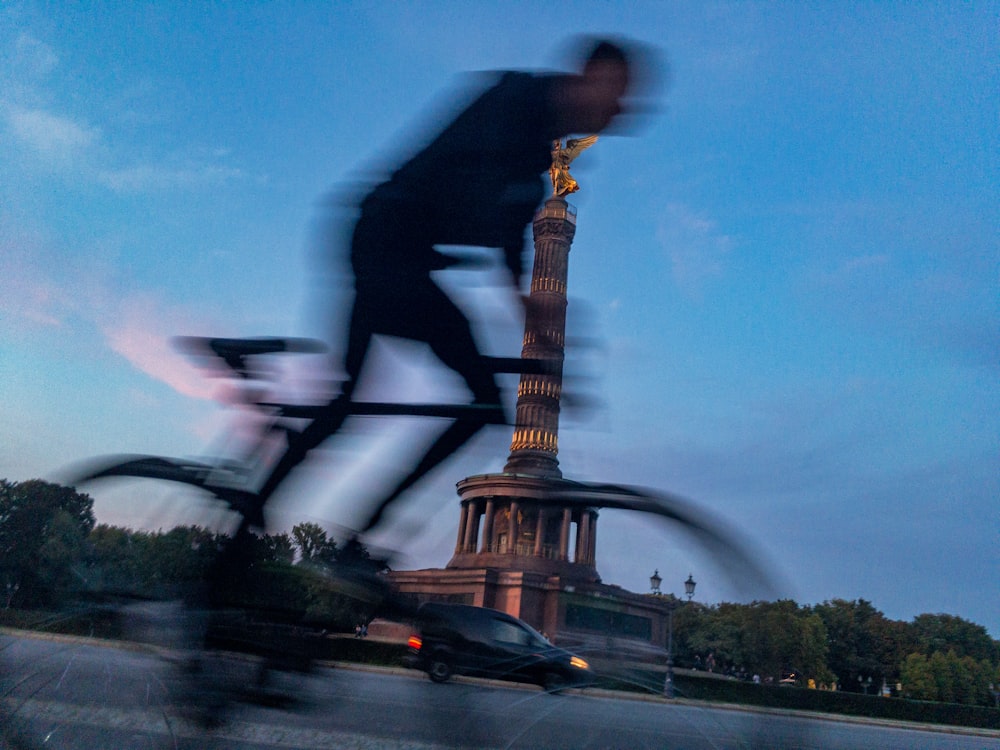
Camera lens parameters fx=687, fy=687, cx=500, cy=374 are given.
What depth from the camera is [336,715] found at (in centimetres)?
239

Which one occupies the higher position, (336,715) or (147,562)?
(147,562)

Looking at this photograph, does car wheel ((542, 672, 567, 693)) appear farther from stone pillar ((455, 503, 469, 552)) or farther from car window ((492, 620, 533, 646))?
stone pillar ((455, 503, 469, 552))

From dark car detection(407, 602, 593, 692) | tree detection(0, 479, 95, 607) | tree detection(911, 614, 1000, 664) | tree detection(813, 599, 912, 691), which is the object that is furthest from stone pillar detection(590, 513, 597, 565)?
tree detection(0, 479, 95, 607)

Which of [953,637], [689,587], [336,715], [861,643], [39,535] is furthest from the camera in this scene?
[953,637]

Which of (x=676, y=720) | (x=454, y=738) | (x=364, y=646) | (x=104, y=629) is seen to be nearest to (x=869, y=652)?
(x=676, y=720)

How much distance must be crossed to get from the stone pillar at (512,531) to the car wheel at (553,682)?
31 centimetres

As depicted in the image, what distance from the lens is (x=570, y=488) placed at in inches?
56.3

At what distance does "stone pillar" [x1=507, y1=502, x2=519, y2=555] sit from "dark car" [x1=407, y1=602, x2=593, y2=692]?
0.18 meters

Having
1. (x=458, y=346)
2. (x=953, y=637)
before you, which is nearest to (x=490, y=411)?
(x=458, y=346)

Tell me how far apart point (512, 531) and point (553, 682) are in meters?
0.39

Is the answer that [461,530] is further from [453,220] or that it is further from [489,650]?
[453,220]

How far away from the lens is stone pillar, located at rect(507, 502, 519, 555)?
149cm

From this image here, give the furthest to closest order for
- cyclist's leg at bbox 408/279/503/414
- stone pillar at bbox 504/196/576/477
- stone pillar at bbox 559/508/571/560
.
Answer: cyclist's leg at bbox 408/279/503/414 < stone pillar at bbox 504/196/576/477 < stone pillar at bbox 559/508/571/560

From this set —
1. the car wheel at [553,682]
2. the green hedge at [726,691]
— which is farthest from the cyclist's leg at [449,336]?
the green hedge at [726,691]
